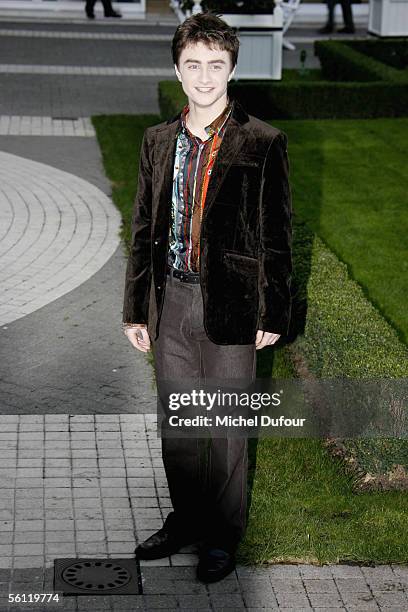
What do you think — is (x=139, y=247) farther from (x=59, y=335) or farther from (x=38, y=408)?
(x=59, y=335)

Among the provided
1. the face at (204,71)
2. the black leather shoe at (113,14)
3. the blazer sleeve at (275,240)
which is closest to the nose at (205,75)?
the face at (204,71)

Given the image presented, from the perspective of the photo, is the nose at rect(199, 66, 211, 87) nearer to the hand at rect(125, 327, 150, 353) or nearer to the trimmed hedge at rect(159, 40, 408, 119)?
the hand at rect(125, 327, 150, 353)

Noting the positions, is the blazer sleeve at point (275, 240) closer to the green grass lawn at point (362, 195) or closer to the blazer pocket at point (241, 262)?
the blazer pocket at point (241, 262)

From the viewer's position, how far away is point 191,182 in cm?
487

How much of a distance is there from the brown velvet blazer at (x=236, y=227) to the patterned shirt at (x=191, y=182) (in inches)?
1.3

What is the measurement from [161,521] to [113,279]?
13.4ft

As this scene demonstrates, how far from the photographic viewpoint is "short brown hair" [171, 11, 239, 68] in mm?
4660

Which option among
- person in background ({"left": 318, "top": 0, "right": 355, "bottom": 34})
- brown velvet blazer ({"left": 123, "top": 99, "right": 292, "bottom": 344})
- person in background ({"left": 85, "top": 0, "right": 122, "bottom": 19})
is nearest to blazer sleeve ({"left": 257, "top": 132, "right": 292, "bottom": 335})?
brown velvet blazer ({"left": 123, "top": 99, "right": 292, "bottom": 344})

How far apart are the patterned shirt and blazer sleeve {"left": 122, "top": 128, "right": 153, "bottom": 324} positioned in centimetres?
15

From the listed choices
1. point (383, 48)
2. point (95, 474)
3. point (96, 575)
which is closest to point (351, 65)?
point (383, 48)

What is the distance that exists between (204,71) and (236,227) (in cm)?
63

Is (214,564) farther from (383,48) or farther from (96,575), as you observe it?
(383,48)

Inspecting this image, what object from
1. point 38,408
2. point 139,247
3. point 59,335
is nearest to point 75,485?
point 38,408

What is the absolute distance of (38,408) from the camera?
7.16 meters
